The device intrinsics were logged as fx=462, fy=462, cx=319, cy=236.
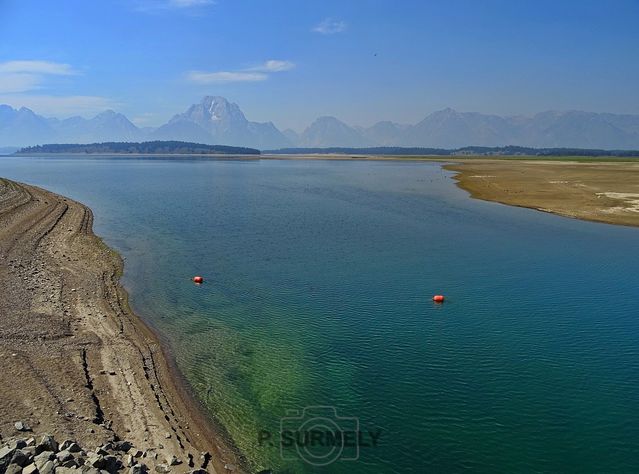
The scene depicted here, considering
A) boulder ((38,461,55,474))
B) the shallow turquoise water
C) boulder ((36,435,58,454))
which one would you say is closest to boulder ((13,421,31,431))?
boulder ((36,435,58,454))

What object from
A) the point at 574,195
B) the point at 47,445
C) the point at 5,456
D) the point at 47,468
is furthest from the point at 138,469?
the point at 574,195

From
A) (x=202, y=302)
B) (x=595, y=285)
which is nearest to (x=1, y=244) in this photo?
(x=202, y=302)

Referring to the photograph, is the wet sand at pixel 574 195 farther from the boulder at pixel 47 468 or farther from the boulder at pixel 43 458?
the boulder at pixel 47 468

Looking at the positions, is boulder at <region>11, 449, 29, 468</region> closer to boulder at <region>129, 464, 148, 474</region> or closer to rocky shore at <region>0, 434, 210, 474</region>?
rocky shore at <region>0, 434, 210, 474</region>

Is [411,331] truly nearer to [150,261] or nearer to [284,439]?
[284,439]

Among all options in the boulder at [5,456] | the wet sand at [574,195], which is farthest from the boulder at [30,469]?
the wet sand at [574,195]

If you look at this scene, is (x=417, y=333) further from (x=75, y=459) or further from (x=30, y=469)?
(x=30, y=469)
